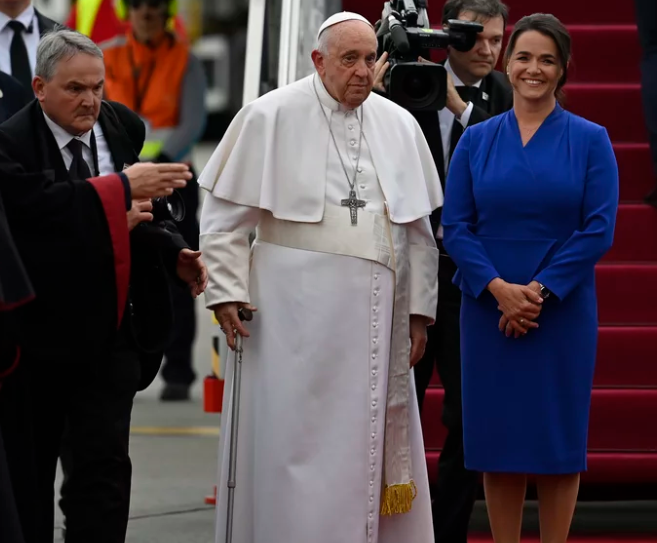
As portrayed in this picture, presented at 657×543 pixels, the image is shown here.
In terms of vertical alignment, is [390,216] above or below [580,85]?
below

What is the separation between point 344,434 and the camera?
5.75 m

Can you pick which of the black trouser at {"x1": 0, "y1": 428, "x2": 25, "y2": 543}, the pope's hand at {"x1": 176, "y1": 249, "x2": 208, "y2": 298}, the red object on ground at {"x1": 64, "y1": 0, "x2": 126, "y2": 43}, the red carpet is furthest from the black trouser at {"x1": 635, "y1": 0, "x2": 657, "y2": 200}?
the black trouser at {"x1": 0, "y1": 428, "x2": 25, "y2": 543}

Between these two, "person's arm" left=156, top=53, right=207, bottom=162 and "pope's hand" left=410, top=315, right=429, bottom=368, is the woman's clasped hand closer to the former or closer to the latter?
"pope's hand" left=410, top=315, right=429, bottom=368

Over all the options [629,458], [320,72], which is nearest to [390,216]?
[320,72]

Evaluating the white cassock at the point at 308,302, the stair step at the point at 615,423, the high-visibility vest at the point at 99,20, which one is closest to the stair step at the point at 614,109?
the stair step at the point at 615,423

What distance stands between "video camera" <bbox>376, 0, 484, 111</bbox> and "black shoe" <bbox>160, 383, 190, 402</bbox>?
4.55 meters

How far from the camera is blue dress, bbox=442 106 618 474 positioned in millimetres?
5812

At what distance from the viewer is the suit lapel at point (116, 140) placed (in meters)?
5.66

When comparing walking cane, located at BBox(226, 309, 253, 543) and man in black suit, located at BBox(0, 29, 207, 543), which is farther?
walking cane, located at BBox(226, 309, 253, 543)

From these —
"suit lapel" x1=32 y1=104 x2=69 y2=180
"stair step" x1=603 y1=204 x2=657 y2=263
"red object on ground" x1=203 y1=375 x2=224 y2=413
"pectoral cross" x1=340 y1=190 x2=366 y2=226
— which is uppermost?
"suit lapel" x1=32 y1=104 x2=69 y2=180

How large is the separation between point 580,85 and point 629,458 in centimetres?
228

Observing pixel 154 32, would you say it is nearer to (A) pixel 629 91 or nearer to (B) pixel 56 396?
(A) pixel 629 91

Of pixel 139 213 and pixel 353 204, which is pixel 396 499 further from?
pixel 139 213

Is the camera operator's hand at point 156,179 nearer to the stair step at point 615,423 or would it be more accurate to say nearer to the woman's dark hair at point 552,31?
the woman's dark hair at point 552,31
